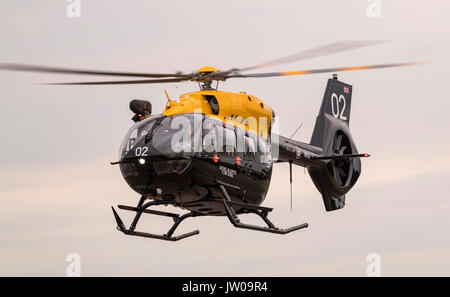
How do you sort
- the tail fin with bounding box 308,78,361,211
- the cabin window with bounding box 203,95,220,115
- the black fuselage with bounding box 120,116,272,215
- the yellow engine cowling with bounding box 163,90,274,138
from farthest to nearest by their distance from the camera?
the tail fin with bounding box 308,78,361,211 < the cabin window with bounding box 203,95,220,115 < the yellow engine cowling with bounding box 163,90,274,138 < the black fuselage with bounding box 120,116,272,215

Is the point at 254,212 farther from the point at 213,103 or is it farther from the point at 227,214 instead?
the point at 213,103

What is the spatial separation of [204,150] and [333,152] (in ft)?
26.3

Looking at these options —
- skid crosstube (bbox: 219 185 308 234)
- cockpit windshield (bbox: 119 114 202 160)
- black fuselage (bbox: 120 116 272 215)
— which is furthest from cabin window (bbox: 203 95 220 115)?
skid crosstube (bbox: 219 185 308 234)

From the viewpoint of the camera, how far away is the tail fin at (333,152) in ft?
85.9

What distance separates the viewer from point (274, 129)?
23.3 meters

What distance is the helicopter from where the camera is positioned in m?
19.7

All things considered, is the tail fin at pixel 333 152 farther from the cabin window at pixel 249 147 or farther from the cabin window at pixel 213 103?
the cabin window at pixel 213 103

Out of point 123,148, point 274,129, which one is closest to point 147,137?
point 123,148

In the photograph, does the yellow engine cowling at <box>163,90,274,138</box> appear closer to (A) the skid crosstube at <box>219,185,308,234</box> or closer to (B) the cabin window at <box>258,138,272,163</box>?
(B) the cabin window at <box>258,138,272,163</box>

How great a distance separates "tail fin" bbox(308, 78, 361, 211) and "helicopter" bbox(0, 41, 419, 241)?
1.85m

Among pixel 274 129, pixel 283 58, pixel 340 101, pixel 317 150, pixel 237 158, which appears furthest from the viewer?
pixel 340 101

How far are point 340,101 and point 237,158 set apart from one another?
856 centimetres

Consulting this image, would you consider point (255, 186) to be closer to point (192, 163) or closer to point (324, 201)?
point (192, 163)

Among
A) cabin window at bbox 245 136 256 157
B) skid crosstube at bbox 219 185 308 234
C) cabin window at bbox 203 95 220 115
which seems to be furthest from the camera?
cabin window at bbox 245 136 256 157
